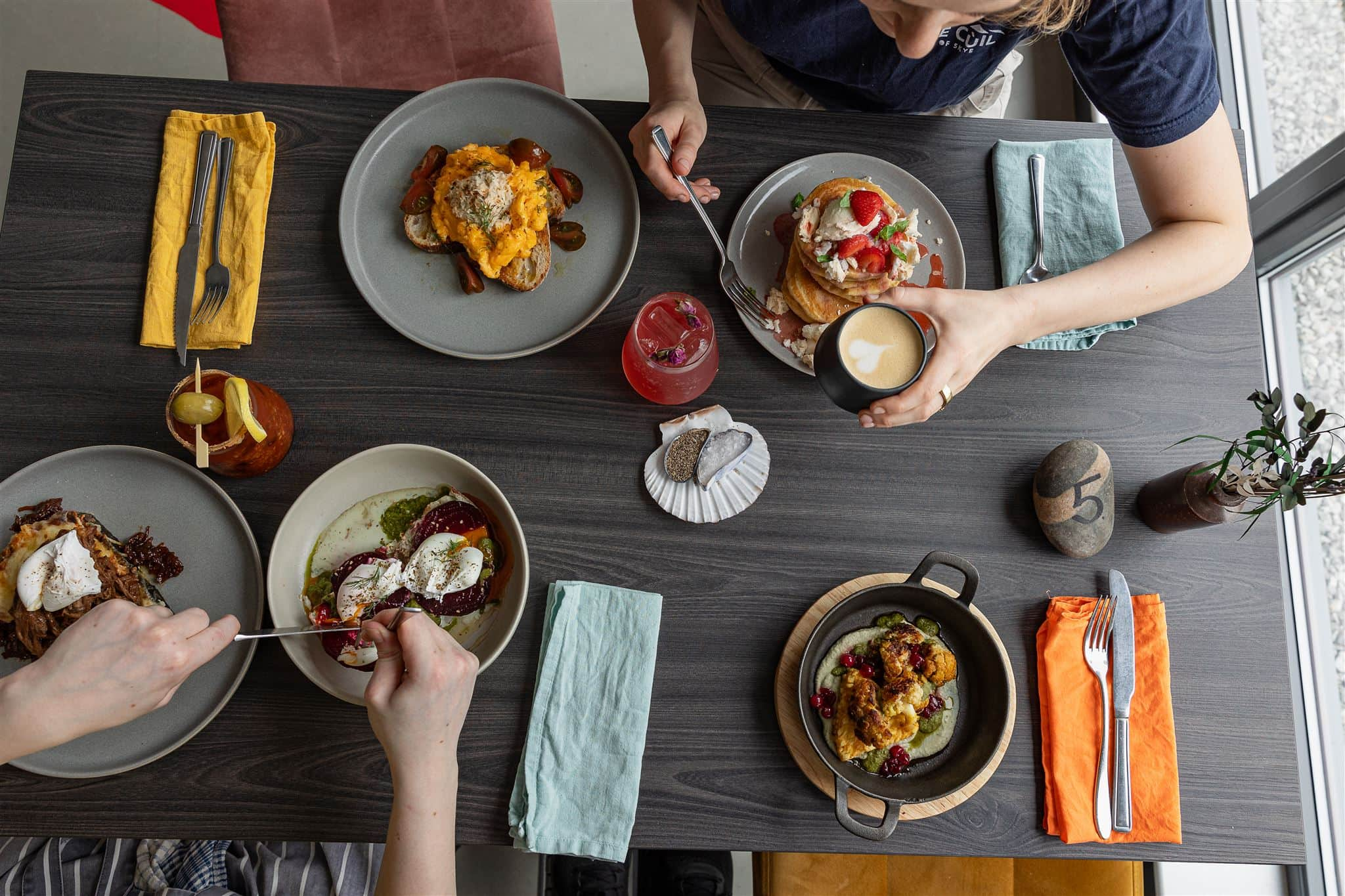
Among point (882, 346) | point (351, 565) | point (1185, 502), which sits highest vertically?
point (882, 346)

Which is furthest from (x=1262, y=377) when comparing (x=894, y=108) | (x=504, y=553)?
(x=504, y=553)

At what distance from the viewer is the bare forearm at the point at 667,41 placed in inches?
59.3

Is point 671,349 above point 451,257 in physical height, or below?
below

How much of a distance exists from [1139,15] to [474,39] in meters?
1.41

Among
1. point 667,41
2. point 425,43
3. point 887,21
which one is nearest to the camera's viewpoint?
point 887,21

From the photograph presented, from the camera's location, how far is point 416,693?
110cm

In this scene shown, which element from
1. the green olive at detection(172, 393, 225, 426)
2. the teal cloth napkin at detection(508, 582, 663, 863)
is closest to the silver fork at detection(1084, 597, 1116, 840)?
the teal cloth napkin at detection(508, 582, 663, 863)

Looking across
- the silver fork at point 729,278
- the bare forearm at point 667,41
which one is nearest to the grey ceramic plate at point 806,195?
the silver fork at point 729,278

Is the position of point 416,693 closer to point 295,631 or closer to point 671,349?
point 295,631

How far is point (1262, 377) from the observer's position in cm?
146

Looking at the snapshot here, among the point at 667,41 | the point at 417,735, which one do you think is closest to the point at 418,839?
the point at 417,735

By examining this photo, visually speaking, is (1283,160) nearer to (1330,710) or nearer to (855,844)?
(1330,710)

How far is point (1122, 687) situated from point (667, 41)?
1.39 metres

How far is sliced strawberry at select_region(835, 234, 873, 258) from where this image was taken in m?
1.29
